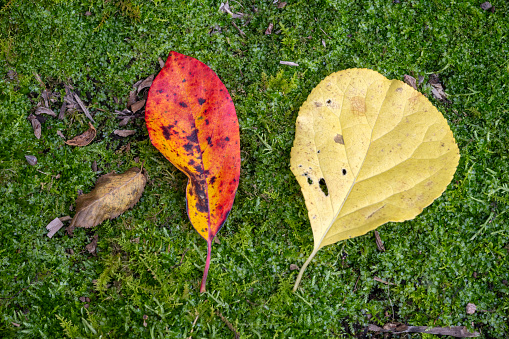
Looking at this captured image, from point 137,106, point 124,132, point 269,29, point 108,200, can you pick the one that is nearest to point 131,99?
point 137,106

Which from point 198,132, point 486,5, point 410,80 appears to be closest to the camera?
point 198,132

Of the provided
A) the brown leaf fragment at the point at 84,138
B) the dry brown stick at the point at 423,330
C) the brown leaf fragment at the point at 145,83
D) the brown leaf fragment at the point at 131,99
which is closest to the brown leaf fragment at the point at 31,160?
the brown leaf fragment at the point at 84,138

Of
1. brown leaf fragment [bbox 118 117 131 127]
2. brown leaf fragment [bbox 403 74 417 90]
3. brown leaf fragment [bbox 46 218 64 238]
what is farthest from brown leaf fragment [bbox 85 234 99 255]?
brown leaf fragment [bbox 403 74 417 90]

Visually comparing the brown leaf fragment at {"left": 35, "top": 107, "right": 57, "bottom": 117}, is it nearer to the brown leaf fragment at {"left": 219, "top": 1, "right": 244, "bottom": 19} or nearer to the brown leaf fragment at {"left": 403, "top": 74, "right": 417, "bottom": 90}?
the brown leaf fragment at {"left": 219, "top": 1, "right": 244, "bottom": 19}

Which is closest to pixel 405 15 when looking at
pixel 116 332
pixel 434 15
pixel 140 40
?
pixel 434 15

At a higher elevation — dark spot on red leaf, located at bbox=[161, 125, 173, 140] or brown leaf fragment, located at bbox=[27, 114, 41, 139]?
brown leaf fragment, located at bbox=[27, 114, 41, 139]

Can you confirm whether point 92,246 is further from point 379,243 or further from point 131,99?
point 379,243
